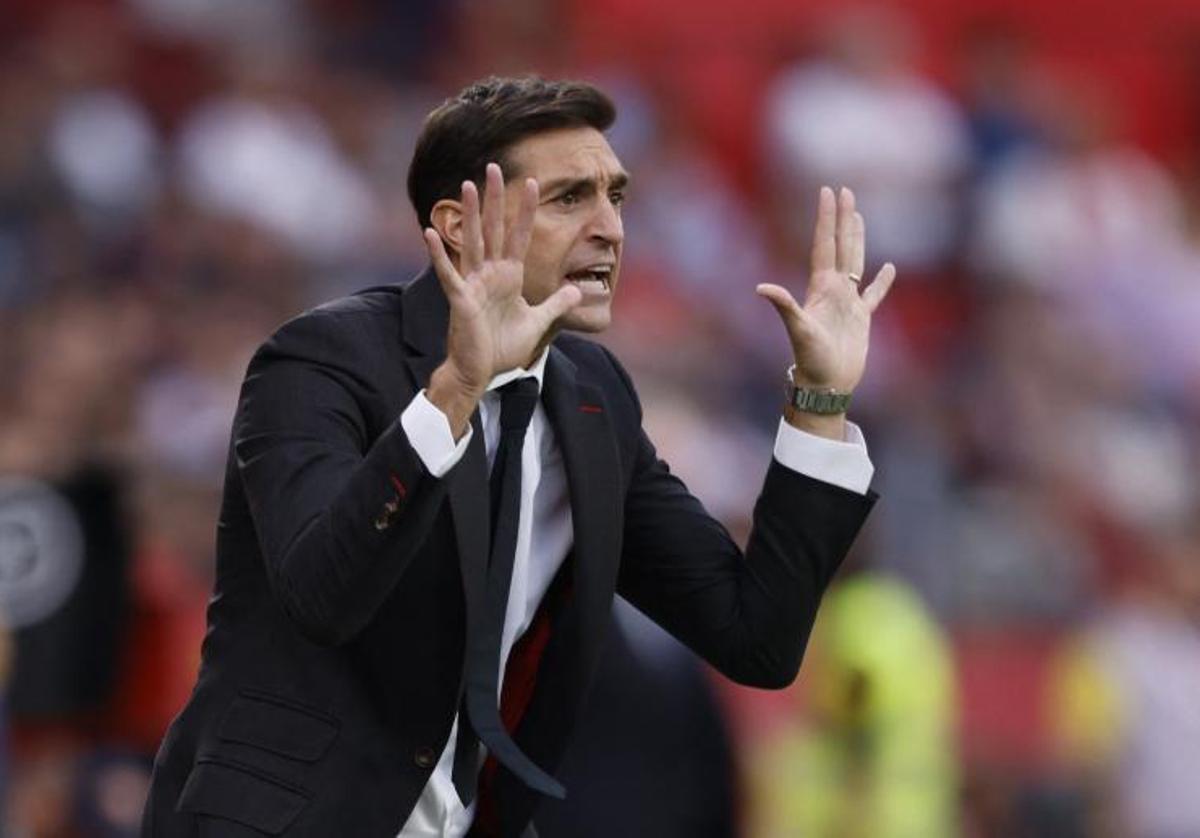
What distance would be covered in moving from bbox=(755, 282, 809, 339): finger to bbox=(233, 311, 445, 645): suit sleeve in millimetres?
550

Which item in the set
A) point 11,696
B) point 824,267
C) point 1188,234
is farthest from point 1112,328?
point 824,267

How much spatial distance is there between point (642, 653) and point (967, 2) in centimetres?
751

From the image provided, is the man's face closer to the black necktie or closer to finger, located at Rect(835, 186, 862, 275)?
the black necktie

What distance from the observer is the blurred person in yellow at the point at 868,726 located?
24.6 feet

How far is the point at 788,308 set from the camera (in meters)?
3.84

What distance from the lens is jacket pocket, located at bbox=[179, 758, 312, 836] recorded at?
3588mm

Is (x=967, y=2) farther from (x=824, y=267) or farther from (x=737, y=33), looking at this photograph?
(x=824, y=267)

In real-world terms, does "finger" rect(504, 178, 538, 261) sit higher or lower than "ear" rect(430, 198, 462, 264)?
higher

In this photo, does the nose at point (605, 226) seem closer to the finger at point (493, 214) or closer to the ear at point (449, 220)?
the ear at point (449, 220)

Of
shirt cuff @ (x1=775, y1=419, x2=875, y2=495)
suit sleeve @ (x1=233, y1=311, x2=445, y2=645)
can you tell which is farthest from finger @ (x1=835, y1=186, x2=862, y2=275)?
suit sleeve @ (x1=233, y1=311, x2=445, y2=645)

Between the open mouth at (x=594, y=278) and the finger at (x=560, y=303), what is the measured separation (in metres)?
0.19

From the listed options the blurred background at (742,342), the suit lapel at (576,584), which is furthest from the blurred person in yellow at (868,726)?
the suit lapel at (576,584)

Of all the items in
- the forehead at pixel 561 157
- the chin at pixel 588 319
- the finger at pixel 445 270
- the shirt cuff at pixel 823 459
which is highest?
the forehead at pixel 561 157

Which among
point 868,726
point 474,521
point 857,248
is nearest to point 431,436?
point 474,521
